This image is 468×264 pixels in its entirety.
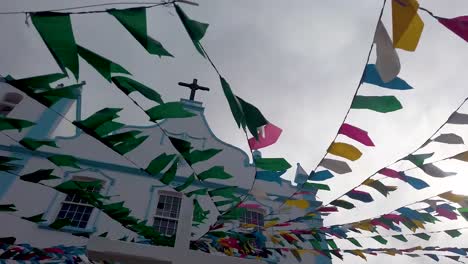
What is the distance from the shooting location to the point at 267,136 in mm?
3389

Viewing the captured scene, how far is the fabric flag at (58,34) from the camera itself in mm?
1911

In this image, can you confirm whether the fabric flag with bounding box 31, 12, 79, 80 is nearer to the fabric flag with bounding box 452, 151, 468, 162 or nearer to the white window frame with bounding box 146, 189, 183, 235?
the fabric flag with bounding box 452, 151, 468, 162

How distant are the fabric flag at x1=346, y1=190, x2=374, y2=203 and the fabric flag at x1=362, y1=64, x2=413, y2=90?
2198mm

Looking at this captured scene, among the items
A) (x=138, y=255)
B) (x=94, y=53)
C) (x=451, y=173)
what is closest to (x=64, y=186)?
(x=138, y=255)

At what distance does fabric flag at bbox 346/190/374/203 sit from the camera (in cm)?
451

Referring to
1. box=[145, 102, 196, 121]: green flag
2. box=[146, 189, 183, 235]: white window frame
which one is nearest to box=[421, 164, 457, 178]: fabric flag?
box=[145, 102, 196, 121]: green flag

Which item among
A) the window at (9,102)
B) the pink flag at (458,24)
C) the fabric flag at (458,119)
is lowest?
the fabric flag at (458,119)

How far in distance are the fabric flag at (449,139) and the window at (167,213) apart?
6541 mm

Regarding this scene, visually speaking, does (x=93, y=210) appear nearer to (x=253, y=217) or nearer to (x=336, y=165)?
(x=253, y=217)

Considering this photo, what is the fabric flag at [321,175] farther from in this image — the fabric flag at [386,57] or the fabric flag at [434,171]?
the fabric flag at [386,57]

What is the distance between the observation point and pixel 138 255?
2.94 meters

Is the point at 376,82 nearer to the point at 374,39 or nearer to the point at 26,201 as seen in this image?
the point at 374,39

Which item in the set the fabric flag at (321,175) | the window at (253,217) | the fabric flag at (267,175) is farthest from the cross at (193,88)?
the fabric flag at (321,175)

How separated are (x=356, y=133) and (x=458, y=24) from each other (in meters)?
1.40
